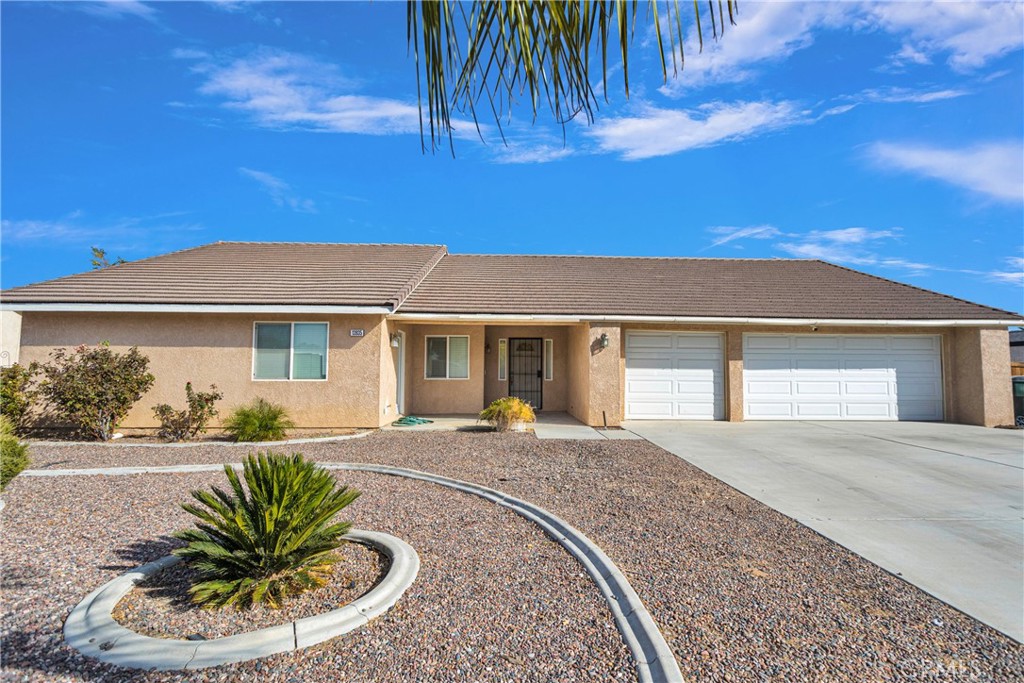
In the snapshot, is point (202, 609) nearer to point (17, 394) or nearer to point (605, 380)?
point (605, 380)

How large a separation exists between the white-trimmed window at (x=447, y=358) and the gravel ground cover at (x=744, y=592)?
7.77m

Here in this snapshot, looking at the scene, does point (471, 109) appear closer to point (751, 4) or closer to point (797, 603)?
point (751, 4)

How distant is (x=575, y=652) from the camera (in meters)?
3.09

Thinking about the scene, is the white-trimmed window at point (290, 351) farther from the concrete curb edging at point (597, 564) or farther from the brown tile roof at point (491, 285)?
the concrete curb edging at point (597, 564)

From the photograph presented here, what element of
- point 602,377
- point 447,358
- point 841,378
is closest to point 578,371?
point 602,377

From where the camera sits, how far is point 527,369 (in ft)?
56.3

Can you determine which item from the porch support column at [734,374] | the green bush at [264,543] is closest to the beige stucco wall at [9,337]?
the green bush at [264,543]

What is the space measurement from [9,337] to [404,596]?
14.7 metres

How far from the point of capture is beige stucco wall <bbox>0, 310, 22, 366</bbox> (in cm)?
1250

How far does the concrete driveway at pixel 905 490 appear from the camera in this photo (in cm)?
439

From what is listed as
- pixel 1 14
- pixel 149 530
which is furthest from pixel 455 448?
pixel 1 14

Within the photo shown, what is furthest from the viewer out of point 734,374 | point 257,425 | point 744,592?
point 734,374

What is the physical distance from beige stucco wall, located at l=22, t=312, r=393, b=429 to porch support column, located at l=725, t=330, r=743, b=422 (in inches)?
364

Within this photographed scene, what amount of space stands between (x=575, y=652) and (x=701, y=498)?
4.03 m
